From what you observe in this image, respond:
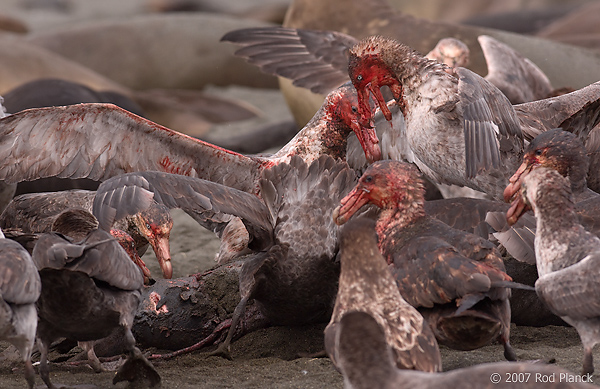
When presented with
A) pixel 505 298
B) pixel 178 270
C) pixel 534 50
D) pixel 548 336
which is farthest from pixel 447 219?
pixel 534 50

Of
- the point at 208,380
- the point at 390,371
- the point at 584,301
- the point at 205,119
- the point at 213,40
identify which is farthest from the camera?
the point at 213,40

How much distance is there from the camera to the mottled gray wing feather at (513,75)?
7227mm

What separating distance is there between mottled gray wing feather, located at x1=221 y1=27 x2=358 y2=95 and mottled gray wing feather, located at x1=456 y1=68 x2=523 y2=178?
2.32 metres

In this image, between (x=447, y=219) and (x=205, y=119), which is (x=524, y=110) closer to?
(x=447, y=219)

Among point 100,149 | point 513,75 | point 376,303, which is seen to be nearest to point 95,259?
point 376,303

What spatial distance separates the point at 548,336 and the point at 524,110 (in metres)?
1.70

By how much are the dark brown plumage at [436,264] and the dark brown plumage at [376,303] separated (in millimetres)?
306

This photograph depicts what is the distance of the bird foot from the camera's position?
3.88 m

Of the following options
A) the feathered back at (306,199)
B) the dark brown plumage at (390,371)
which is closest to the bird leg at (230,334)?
the feathered back at (306,199)

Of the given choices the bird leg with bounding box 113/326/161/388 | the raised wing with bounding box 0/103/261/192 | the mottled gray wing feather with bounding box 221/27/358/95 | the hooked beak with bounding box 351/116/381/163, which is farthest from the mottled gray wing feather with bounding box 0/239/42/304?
the mottled gray wing feather with bounding box 221/27/358/95

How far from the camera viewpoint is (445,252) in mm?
3777

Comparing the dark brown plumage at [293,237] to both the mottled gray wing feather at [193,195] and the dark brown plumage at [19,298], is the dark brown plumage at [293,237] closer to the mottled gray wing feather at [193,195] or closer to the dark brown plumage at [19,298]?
the mottled gray wing feather at [193,195]

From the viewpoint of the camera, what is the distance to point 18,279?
11.5 ft

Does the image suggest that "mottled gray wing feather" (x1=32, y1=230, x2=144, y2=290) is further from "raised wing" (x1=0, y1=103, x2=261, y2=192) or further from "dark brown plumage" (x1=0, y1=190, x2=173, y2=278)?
"raised wing" (x1=0, y1=103, x2=261, y2=192)
